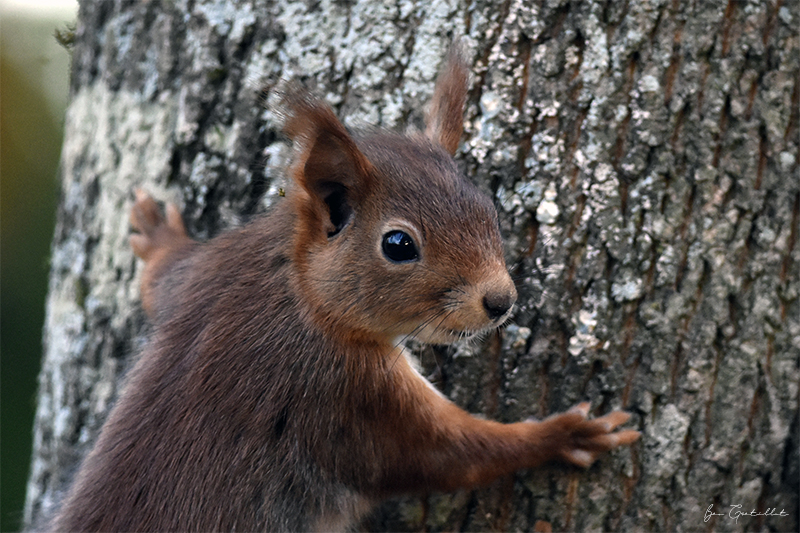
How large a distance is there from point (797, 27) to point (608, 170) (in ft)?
2.58

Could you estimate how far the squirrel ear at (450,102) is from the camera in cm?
187

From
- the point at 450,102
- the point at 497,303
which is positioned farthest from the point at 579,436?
the point at 450,102

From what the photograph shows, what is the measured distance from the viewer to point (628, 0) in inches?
79.0

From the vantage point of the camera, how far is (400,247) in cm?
172

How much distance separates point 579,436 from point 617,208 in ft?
2.22

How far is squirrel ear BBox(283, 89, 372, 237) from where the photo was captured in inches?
64.2

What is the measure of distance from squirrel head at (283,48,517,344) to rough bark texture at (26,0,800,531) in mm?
253

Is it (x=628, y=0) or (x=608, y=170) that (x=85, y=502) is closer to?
(x=608, y=170)

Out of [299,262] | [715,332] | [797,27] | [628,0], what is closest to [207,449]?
[299,262]

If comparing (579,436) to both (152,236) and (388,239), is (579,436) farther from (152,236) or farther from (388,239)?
(152,236)

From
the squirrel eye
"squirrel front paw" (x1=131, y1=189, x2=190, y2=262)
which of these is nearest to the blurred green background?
"squirrel front paw" (x1=131, y1=189, x2=190, y2=262)

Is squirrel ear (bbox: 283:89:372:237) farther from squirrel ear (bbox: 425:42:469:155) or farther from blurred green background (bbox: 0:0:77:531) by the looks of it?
blurred green background (bbox: 0:0:77:531)

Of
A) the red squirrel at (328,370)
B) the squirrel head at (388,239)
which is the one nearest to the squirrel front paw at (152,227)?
the red squirrel at (328,370)

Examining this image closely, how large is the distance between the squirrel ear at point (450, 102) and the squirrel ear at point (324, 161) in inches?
12.1
